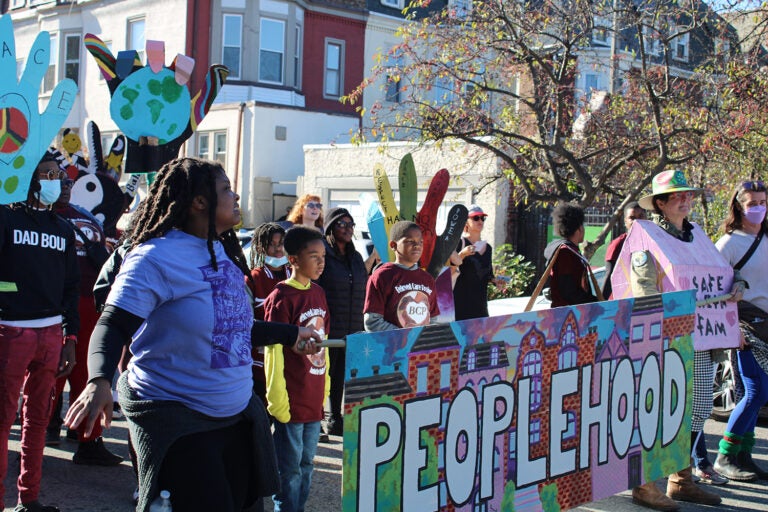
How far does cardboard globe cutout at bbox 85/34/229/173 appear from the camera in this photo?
616cm

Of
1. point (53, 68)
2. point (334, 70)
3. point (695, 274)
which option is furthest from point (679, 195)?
point (53, 68)

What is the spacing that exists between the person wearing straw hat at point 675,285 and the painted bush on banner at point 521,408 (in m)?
0.23

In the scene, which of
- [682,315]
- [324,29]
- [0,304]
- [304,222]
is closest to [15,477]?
[0,304]

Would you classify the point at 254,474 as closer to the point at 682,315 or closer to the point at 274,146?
the point at 682,315

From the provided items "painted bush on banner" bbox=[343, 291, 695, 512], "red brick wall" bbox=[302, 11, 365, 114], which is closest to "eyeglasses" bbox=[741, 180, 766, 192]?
"painted bush on banner" bbox=[343, 291, 695, 512]

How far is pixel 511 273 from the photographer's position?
16328mm

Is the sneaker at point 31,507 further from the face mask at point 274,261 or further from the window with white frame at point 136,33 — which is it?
the window with white frame at point 136,33

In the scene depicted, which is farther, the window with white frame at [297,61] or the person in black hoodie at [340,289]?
the window with white frame at [297,61]

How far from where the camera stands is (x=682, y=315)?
17.4ft

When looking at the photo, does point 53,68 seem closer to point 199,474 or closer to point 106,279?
point 106,279

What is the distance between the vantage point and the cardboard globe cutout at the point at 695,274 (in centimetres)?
544

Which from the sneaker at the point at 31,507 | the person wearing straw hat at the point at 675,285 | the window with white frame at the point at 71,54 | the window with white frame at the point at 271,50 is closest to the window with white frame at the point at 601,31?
the person wearing straw hat at the point at 675,285

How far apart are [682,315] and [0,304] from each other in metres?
3.92

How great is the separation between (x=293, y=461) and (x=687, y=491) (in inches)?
104
